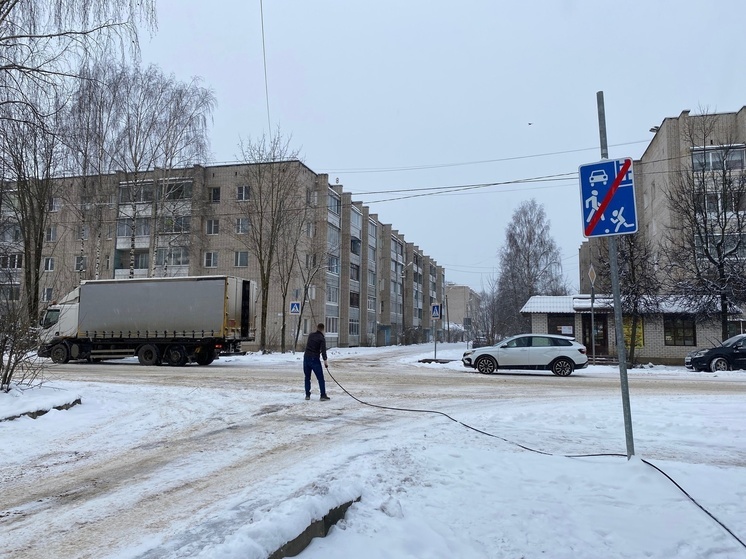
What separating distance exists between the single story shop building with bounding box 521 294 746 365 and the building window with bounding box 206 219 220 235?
27.7 m

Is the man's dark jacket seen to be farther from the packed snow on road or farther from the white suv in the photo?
the white suv

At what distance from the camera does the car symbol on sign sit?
6073 mm

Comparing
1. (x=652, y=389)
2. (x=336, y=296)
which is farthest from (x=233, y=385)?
(x=336, y=296)

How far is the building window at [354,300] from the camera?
5642 cm

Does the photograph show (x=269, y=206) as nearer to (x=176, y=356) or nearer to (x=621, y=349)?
(x=176, y=356)

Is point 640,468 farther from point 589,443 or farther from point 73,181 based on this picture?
point 73,181

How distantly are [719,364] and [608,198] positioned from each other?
65.1 feet

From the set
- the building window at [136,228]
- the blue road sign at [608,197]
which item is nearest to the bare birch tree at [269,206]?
the building window at [136,228]

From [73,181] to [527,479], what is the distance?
33.5 metres

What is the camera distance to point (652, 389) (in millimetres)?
14586

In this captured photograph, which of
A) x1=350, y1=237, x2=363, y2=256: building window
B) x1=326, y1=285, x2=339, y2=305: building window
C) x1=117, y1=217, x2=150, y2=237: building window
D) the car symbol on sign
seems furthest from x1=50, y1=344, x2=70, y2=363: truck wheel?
x1=350, y1=237, x2=363, y2=256: building window

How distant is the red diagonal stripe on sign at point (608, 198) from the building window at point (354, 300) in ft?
165

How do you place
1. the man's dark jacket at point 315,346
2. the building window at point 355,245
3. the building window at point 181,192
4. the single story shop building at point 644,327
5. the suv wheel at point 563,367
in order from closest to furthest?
the man's dark jacket at point 315,346
the suv wheel at point 563,367
the single story shop building at point 644,327
the building window at point 181,192
the building window at point 355,245

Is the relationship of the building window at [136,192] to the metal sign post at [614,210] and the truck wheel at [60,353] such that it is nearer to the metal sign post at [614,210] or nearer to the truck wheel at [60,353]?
the truck wheel at [60,353]
